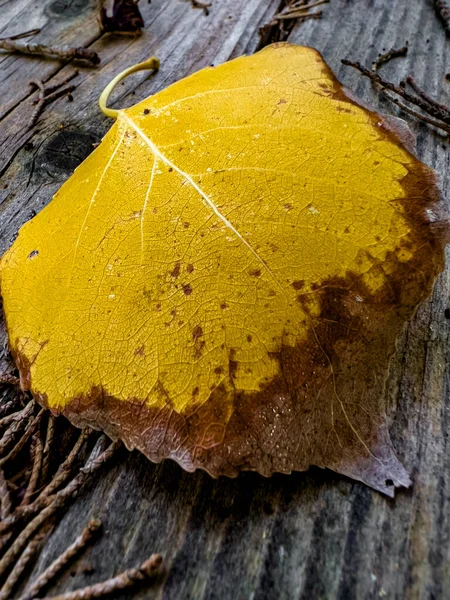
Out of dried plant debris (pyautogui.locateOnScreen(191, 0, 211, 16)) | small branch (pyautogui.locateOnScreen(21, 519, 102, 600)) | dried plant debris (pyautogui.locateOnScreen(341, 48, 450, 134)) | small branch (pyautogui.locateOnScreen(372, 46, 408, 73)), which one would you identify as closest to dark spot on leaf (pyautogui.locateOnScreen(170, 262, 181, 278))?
small branch (pyautogui.locateOnScreen(21, 519, 102, 600))

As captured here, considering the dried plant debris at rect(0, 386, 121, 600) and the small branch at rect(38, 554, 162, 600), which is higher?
the dried plant debris at rect(0, 386, 121, 600)

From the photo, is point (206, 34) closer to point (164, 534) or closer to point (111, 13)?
point (111, 13)

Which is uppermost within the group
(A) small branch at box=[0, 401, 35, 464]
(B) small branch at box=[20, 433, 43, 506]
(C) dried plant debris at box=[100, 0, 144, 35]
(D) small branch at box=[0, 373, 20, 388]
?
(C) dried plant debris at box=[100, 0, 144, 35]

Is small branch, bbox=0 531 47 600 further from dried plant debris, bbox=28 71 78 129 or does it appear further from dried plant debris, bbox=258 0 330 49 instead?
dried plant debris, bbox=258 0 330 49

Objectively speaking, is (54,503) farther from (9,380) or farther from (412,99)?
(412,99)

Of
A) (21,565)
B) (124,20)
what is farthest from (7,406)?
(124,20)

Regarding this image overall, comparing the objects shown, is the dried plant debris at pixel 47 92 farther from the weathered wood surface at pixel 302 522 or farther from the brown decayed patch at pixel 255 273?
the weathered wood surface at pixel 302 522
